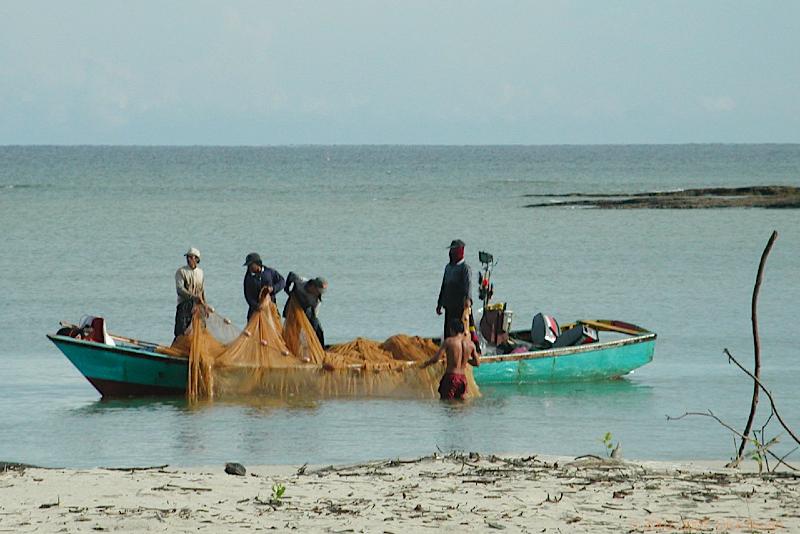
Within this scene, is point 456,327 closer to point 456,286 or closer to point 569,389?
point 456,286

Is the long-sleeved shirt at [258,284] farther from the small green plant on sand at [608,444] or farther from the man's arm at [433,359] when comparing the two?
the small green plant on sand at [608,444]

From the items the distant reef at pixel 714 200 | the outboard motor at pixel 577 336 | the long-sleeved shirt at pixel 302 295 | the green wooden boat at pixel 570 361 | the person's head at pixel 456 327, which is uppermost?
the distant reef at pixel 714 200

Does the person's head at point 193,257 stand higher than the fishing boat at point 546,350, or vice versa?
the person's head at point 193,257

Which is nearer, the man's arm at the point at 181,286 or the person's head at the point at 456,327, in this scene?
the person's head at the point at 456,327

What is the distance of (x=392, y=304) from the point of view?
2475 centimetres

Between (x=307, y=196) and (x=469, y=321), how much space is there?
59.1 meters

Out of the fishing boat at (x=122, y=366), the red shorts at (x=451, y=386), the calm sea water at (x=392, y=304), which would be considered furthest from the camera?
the fishing boat at (x=122, y=366)

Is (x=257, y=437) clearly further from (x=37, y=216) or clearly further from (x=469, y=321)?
(x=37, y=216)

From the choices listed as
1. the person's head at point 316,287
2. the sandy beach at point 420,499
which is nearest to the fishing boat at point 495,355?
the person's head at point 316,287

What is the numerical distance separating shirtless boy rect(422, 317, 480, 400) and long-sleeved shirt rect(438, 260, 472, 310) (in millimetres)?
175

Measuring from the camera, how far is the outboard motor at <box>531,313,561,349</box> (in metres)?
16.6

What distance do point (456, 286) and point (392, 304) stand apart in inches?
412

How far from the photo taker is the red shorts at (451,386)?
1445cm

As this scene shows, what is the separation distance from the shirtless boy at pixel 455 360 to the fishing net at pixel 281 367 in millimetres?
118
